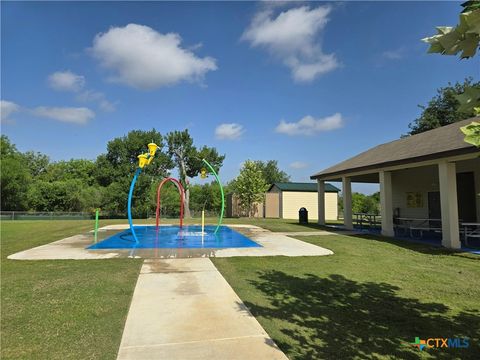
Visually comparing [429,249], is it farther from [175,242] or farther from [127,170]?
[127,170]

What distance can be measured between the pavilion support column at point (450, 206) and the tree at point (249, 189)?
25543mm

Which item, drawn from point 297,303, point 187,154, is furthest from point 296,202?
point 297,303

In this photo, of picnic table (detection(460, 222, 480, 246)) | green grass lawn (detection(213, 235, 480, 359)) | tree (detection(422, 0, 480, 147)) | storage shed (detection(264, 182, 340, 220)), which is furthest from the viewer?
storage shed (detection(264, 182, 340, 220))

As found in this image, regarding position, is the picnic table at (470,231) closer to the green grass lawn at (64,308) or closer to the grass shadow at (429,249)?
the grass shadow at (429,249)

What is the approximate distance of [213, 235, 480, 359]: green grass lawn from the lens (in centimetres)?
377

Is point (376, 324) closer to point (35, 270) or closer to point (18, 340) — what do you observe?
point (18, 340)

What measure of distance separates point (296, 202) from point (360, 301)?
100 ft

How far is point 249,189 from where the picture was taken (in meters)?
36.4

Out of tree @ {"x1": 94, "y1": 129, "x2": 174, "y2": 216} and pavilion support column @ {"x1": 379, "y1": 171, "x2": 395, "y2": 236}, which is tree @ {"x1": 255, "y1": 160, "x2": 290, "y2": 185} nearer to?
tree @ {"x1": 94, "y1": 129, "x2": 174, "y2": 216}

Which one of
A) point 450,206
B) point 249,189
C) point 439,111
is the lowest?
point 450,206

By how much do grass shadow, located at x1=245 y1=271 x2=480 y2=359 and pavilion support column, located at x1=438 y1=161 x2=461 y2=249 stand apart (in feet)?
20.8

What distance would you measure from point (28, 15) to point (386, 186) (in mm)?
15851

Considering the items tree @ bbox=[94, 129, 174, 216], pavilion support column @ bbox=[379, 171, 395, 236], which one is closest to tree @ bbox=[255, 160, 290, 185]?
tree @ bbox=[94, 129, 174, 216]

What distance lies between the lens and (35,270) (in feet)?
24.2
